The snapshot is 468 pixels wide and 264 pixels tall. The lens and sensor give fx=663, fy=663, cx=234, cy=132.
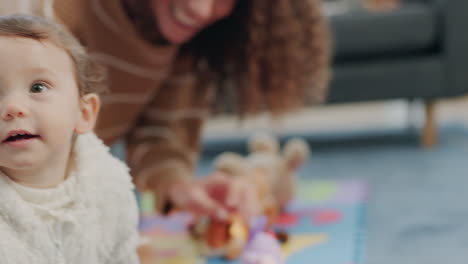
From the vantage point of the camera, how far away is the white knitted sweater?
477 mm

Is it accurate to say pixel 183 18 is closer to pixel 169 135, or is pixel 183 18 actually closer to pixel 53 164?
pixel 169 135

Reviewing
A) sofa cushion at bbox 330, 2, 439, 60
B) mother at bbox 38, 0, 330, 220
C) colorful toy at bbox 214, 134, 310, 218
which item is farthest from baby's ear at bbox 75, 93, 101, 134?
sofa cushion at bbox 330, 2, 439, 60

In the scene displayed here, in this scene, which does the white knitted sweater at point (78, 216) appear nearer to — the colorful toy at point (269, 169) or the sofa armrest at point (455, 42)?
the colorful toy at point (269, 169)

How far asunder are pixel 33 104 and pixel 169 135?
1.75 feet

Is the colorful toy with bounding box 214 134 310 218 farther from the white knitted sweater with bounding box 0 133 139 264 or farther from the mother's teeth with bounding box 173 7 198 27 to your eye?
the white knitted sweater with bounding box 0 133 139 264

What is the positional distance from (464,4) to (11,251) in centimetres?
147

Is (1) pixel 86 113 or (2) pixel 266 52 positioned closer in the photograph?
(1) pixel 86 113

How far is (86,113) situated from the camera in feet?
1.73

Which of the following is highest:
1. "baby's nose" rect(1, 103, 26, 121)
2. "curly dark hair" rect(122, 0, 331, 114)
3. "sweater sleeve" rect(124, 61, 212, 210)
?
"curly dark hair" rect(122, 0, 331, 114)

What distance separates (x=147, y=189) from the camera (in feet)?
3.17

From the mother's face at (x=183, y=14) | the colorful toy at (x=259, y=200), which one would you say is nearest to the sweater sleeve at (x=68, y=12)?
the mother's face at (x=183, y=14)

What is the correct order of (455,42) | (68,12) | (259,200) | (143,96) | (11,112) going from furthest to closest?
(455,42) < (259,200) < (143,96) < (68,12) < (11,112)

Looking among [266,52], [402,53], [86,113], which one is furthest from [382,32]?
[86,113]

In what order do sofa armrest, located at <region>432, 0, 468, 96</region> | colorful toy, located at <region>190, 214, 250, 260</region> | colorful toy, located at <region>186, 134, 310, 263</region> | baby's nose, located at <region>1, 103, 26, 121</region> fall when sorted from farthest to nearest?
sofa armrest, located at <region>432, 0, 468, 96</region>
colorful toy, located at <region>190, 214, 250, 260</region>
colorful toy, located at <region>186, 134, 310, 263</region>
baby's nose, located at <region>1, 103, 26, 121</region>
